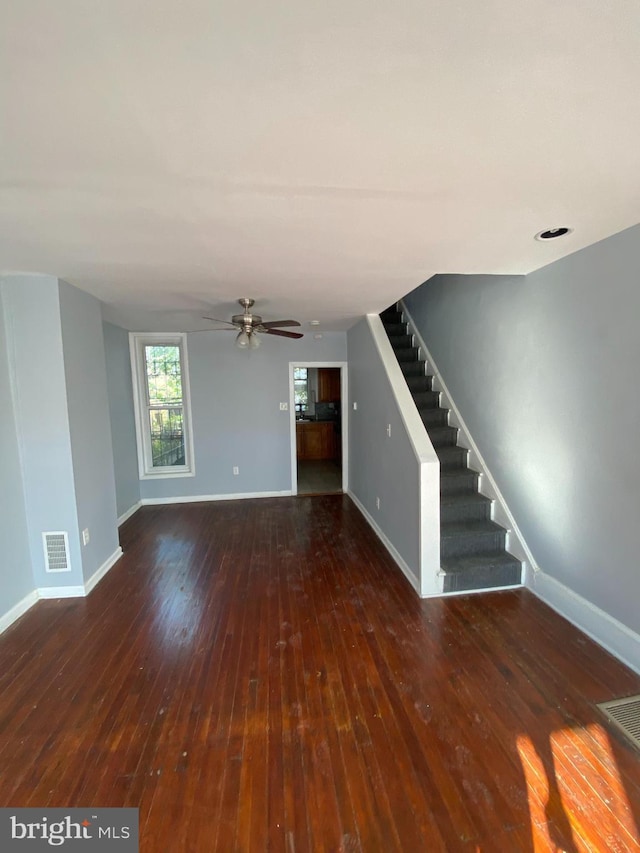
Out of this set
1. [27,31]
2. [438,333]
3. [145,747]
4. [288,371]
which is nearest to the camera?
[27,31]

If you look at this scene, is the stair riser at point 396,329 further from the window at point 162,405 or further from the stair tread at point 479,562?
the stair tread at point 479,562

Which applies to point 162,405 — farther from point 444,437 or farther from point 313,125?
point 313,125

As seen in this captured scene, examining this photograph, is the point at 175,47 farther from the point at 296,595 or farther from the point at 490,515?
the point at 490,515

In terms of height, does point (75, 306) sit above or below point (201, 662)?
above

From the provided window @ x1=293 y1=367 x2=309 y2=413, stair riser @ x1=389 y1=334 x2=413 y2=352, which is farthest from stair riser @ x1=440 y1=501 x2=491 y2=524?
window @ x1=293 y1=367 x2=309 y2=413

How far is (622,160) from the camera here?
130 centimetres

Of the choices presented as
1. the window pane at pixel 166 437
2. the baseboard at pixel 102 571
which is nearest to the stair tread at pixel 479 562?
the baseboard at pixel 102 571

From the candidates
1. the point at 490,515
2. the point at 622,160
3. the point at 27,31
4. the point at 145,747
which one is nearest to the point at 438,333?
the point at 490,515

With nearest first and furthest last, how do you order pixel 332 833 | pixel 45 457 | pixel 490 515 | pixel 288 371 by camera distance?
pixel 332 833
pixel 45 457
pixel 490 515
pixel 288 371

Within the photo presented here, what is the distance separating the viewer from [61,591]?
2785 millimetres

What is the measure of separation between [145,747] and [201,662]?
0.51 m

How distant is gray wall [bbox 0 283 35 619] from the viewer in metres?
2.47

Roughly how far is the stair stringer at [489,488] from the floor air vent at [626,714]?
0.98 metres

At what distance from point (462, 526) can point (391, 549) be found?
2.32ft
